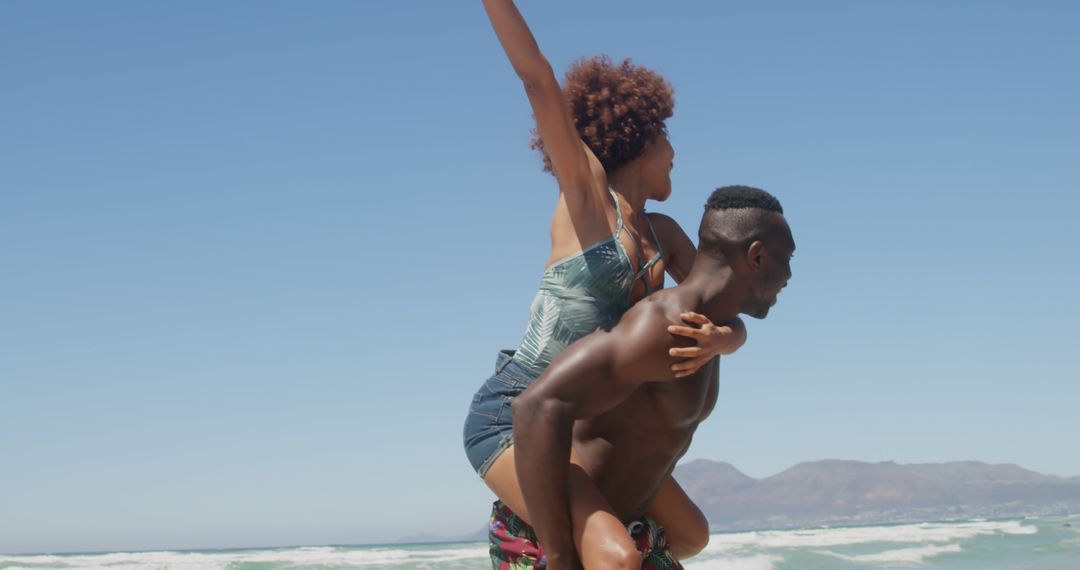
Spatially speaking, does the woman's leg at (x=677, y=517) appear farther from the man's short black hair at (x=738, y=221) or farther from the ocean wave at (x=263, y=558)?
the ocean wave at (x=263, y=558)

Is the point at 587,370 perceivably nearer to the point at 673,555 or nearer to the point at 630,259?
the point at 630,259

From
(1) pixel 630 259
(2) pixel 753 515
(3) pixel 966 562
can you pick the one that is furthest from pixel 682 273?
(2) pixel 753 515

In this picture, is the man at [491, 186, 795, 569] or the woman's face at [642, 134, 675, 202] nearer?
the man at [491, 186, 795, 569]

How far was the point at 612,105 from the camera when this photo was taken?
3967mm

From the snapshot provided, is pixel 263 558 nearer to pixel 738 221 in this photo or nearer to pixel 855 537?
pixel 855 537

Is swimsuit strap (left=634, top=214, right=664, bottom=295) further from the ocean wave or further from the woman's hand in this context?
the ocean wave

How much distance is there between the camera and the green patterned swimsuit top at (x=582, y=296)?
360 cm

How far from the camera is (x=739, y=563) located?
23094 mm

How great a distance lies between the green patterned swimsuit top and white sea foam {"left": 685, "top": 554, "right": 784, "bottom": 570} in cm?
1979

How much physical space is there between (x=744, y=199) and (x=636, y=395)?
66 cm

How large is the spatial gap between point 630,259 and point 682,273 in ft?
1.92

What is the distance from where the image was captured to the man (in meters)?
3.21

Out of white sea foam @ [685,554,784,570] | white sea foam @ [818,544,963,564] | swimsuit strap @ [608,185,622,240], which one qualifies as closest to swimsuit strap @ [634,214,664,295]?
swimsuit strap @ [608,185,622,240]

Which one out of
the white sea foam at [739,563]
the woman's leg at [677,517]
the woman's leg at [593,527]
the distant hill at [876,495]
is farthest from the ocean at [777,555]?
the distant hill at [876,495]
